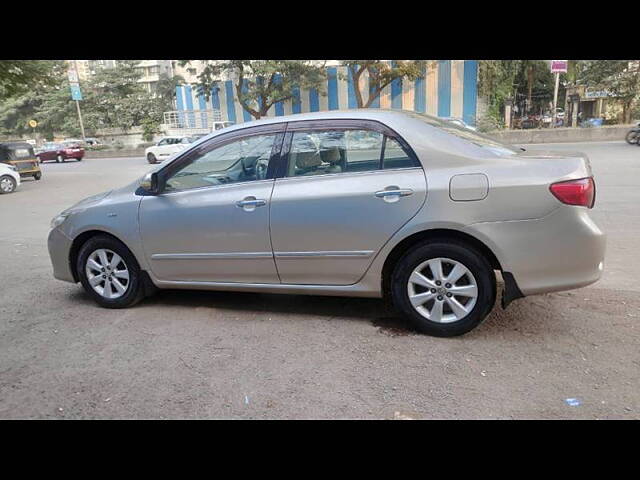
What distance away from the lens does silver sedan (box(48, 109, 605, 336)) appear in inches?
131

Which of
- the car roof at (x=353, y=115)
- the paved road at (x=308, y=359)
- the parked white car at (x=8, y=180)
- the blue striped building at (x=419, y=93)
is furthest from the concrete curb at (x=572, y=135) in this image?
the paved road at (x=308, y=359)

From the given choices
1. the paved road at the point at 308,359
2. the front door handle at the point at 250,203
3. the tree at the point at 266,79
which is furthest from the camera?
the tree at the point at 266,79

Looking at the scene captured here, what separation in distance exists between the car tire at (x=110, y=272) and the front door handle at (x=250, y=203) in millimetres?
1262

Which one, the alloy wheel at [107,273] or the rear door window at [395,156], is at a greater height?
the rear door window at [395,156]

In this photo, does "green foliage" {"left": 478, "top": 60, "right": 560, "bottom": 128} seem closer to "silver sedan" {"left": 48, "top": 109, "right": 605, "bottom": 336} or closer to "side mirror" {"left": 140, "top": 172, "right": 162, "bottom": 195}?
"silver sedan" {"left": 48, "top": 109, "right": 605, "bottom": 336}

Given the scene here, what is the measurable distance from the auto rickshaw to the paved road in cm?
1556

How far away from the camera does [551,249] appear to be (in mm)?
3295

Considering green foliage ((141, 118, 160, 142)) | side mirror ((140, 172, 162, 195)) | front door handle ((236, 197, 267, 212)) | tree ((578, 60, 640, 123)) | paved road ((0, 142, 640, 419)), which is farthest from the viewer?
green foliage ((141, 118, 160, 142))

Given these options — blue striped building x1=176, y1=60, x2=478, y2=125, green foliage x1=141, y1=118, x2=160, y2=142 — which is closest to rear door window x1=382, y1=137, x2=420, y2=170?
blue striped building x1=176, y1=60, x2=478, y2=125

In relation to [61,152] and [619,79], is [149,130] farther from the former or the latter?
[619,79]

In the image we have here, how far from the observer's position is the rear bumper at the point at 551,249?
3262mm

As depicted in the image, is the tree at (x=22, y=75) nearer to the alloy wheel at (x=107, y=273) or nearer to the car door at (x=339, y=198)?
the alloy wheel at (x=107, y=273)

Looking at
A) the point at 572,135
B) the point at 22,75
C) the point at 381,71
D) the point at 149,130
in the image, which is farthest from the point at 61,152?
the point at 572,135

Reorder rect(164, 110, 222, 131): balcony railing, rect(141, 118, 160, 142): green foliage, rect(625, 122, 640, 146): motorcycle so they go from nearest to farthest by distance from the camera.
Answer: rect(625, 122, 640, 146): motorcycle → rect(164, 110, 222, 131): balcony railing → rect(141, 118, 160, 142): green foliage
